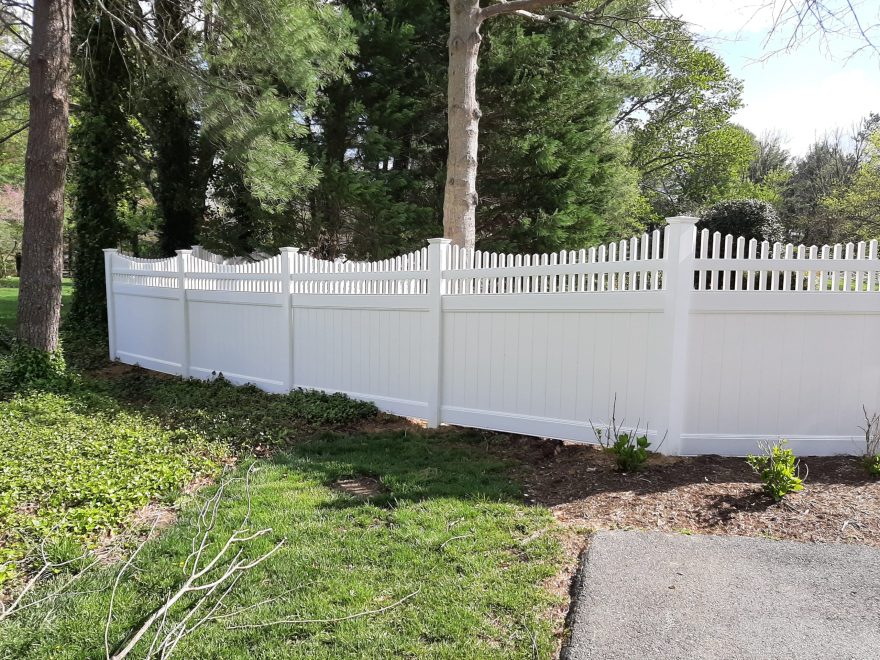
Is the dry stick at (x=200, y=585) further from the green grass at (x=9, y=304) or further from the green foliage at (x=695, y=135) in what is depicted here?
the green foliage at (x=695, y=135)

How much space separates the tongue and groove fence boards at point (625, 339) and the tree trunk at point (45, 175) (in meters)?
3.96

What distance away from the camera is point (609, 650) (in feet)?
7.64

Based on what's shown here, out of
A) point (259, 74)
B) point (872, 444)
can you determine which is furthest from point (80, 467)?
point (259, 74)

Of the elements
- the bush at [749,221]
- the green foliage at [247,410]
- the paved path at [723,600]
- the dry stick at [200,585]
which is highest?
the bush at [749,221]

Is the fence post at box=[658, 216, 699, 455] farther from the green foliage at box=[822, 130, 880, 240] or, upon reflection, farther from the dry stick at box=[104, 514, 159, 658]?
the green foliage at box=[822, 130, 880, 240]

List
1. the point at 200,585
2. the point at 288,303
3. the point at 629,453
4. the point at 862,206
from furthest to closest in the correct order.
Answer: the point at 862,206, the point at 288,303, the point at 629,453, the point at 200,585

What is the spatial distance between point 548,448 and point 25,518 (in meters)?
3.70

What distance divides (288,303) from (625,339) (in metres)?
4.09

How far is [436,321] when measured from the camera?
5664 mm

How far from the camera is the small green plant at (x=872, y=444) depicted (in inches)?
162

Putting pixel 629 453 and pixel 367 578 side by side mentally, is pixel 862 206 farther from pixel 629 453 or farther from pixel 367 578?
pixel 367 578

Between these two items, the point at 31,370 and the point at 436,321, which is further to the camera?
the point at 31,370

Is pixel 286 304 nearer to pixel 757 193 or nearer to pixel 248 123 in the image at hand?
pixel 248 123

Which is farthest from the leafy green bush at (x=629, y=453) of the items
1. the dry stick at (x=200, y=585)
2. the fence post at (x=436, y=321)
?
the dry stick at (x=200, y=585)
